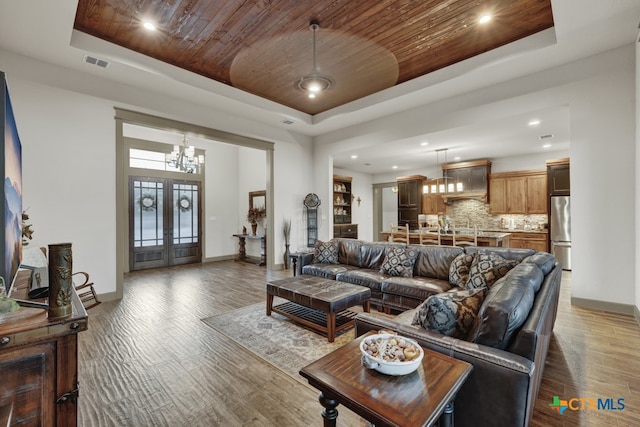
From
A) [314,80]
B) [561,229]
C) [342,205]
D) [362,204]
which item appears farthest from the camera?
[362,204]

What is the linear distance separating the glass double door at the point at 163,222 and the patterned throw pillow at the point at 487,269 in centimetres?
687

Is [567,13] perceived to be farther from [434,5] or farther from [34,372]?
[34,372]

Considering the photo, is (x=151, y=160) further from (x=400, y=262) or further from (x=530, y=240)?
(x=530, y=240)

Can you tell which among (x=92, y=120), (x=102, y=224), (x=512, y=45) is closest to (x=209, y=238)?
(x=102, y=224)

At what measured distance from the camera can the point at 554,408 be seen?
193cm

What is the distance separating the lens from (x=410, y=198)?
31.2 ft

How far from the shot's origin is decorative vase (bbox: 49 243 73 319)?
1249 mm

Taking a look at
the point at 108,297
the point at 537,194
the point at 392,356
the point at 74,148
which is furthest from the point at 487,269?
the point at 537,194

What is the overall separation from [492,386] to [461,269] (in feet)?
7.38

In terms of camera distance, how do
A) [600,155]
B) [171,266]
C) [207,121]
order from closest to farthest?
[600,155] → [207,121] → [171,266]

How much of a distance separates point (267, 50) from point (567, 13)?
3.40m

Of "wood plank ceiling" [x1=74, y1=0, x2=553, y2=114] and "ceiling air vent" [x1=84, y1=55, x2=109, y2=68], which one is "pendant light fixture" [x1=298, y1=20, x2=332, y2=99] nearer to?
"wood plank ceiling" [x1=74, y1=0, x2=553, y2=114]

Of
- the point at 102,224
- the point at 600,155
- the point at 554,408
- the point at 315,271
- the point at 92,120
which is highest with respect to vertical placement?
the point at 92,120

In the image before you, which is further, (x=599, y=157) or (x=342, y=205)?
(x=342, y=205)
